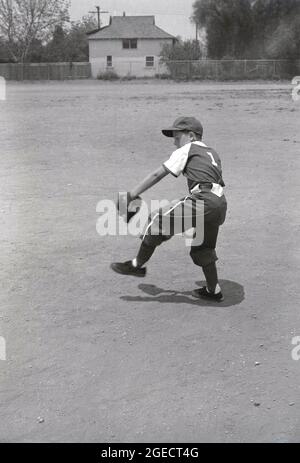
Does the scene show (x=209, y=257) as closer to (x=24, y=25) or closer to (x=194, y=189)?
(x=194, y=189)

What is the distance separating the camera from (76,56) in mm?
73125

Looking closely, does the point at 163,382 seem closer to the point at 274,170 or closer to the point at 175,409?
the point at 175,409

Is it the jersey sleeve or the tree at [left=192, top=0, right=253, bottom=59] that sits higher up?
the tree at [left=192, top=0, right=253, bottom=59]

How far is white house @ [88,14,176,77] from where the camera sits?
6556 cm

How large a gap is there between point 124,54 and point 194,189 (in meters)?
65.2

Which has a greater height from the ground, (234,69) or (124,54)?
(124,54)

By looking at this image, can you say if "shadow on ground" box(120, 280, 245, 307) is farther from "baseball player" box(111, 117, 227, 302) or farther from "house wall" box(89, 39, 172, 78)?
"house wall" box(89, 39, 172, 78)

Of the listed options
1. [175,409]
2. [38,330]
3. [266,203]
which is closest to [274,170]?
[266,203]

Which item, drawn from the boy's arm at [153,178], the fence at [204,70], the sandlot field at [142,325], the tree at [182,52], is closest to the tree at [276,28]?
the fence at [204,70]

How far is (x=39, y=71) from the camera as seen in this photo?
55.8 m

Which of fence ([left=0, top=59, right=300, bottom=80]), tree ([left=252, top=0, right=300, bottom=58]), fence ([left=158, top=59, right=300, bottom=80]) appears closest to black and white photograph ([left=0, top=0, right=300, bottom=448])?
fence ([left=158, top=59, right=300, bottom=80])

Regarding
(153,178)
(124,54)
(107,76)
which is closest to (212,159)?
(153,178)

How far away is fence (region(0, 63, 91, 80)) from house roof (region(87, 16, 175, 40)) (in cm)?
1028
